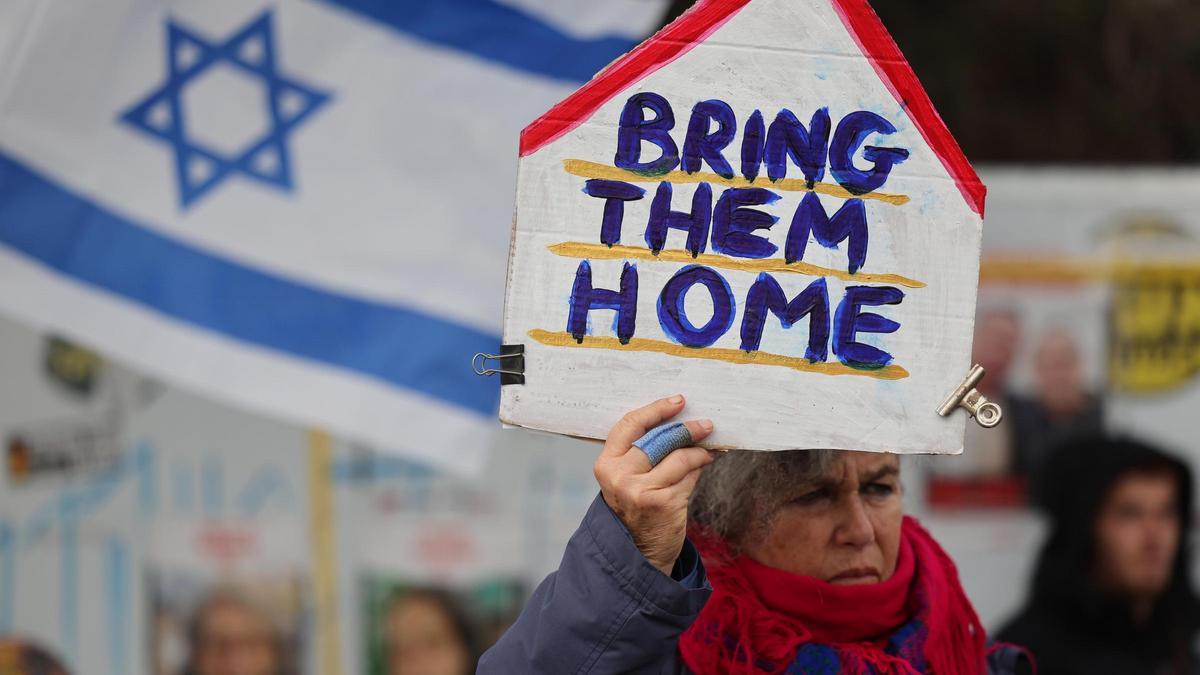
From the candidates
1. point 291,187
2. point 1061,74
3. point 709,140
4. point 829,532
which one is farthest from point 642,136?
point 1061,74

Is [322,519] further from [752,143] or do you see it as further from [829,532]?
[752,143]

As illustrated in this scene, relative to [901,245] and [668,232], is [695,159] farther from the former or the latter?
[901,245]

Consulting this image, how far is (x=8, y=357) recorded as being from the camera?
4.54 meters

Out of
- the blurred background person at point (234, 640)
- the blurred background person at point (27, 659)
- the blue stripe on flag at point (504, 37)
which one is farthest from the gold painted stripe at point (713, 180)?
the blurred background person at point (27, 659)

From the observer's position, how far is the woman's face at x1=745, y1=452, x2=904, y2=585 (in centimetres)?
207

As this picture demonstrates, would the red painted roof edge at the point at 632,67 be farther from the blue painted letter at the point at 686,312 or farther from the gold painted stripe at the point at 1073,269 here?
the gold painted stripe at the point at 1073,269

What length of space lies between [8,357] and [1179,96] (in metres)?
5.93

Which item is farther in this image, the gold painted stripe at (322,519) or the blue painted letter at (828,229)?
the gold painted stripe at (322,519)

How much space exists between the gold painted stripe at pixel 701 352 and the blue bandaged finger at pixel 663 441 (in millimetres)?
102

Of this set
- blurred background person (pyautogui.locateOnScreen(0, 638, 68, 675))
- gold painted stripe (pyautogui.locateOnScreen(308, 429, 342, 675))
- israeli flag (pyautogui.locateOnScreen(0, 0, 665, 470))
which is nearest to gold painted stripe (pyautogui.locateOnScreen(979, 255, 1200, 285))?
israeli flag (pyautogui.locateOnScreen(0, 0, 665, 470))

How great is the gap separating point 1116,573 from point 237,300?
105 inches

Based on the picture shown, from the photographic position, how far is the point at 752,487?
2.07 m

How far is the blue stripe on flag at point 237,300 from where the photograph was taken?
3.18 m

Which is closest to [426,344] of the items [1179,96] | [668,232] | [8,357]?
[668,232]
